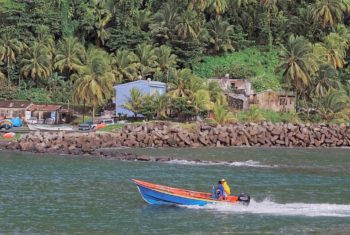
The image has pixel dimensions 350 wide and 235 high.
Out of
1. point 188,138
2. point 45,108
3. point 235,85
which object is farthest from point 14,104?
point 188,138

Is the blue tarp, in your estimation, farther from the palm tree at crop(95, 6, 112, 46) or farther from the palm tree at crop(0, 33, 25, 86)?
the palm tree at crop(95, 6, 112, 46)

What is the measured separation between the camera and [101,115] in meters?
101

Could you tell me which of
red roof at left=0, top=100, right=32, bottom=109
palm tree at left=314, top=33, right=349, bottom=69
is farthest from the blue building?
palm tree at left=314, top=33, right=349, bottom=69

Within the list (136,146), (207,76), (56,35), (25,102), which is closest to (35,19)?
(56,35)

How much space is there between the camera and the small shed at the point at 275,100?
103m

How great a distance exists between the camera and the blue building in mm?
97675

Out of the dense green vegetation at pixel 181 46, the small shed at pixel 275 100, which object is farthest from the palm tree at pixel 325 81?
the small shed at pixel 275 100

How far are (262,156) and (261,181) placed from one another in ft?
55.7

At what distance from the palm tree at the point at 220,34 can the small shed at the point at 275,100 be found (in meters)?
14.9

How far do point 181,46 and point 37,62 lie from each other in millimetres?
21824

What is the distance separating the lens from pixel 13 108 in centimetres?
10175

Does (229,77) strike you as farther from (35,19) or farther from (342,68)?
(35,19)

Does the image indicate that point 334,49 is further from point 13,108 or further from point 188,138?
point 13,108

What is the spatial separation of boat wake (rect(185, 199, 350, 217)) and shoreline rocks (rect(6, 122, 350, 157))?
3283 cm
